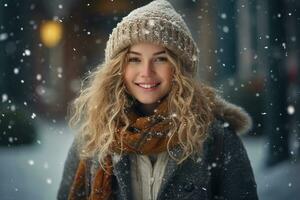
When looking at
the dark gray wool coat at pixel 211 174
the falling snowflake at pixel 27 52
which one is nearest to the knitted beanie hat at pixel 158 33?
the dark gray wool coat at pixel 211 174

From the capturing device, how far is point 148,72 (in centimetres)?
370

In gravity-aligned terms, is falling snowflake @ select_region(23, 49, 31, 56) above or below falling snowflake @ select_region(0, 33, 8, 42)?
above

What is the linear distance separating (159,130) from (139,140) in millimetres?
139

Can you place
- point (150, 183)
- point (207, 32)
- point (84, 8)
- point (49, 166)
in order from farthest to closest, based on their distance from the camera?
point (84, 8) → point (207, 32) → point (49, 166) → point (150, 183)

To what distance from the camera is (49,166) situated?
11266 millimetres

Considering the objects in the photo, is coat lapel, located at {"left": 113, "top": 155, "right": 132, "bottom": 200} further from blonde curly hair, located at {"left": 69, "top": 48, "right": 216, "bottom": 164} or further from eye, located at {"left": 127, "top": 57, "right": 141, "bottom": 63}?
eye, located at {"left": 127, "top": 57, "right": 141, "bottom": 63}

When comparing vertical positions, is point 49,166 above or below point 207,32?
below

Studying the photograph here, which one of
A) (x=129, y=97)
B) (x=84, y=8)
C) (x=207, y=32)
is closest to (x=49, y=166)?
(x=129, y=97)

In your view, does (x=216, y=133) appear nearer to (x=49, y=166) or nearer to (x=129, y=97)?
(x=129, y=97)

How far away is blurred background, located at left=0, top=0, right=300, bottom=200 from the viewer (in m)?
10.4

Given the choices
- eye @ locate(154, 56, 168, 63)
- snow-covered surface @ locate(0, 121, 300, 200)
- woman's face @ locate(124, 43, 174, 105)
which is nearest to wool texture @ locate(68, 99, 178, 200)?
woman's face @ locate(124, 43, 174, 105)

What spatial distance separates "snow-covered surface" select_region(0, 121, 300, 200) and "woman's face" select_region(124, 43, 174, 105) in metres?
5.09

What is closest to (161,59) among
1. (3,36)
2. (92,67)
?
(3,36)

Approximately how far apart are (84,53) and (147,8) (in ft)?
60.9
